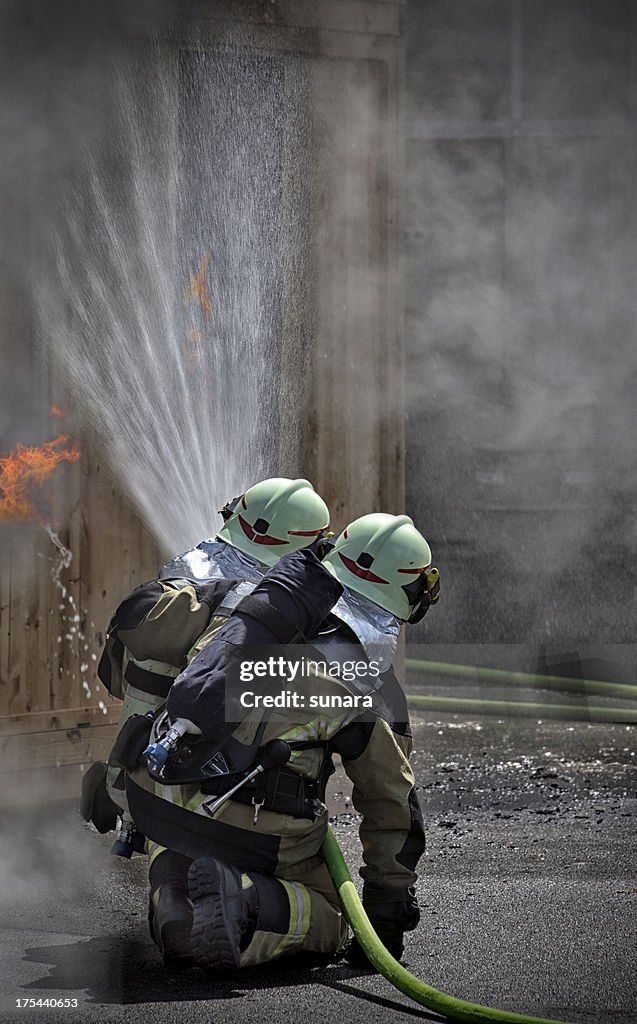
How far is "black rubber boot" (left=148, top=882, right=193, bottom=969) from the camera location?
3.56 metres

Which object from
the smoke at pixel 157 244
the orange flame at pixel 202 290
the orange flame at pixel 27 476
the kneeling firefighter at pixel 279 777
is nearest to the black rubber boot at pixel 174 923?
the kneeling firefighter at pixel 279 777

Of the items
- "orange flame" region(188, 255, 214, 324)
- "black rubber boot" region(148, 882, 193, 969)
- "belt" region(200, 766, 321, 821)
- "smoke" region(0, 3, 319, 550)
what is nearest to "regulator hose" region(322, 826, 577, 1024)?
"belt" region(200, 766, 321, 821)

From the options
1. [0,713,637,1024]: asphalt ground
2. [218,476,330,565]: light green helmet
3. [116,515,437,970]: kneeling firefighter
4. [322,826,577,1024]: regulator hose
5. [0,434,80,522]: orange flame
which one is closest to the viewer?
[322,826,577,1024]: regulator hose

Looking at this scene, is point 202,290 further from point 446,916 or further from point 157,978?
point 157,978

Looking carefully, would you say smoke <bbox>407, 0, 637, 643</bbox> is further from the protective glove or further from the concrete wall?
the protective glove

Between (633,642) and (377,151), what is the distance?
6.61 metres

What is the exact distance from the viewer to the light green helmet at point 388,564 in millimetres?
3943

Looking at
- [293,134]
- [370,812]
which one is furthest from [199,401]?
[370,812]

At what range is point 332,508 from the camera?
6.48m

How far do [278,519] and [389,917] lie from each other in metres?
1.12

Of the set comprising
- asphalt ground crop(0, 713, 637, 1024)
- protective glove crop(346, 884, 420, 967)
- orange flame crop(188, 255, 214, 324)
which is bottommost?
asphalt ground crop(0, 713, 637, 1024)

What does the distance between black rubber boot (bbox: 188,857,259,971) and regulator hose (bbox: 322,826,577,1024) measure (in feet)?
0.91

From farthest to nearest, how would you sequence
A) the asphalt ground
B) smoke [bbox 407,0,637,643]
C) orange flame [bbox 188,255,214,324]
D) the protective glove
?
smoke [bbox 407,0,637,643] → orange flame [bbox 188,255,214,324] → the protective glove → the asphalt ground

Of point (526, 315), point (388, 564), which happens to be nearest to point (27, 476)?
point (388, 564)
